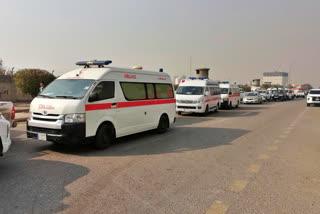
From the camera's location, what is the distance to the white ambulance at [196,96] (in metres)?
16.9

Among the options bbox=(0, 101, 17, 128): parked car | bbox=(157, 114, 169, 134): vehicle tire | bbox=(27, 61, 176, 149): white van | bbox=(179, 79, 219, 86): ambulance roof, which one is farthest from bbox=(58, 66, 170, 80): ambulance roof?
bbox=(179, 79, 219, 86): ambulance roof

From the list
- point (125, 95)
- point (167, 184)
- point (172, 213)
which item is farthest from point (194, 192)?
point (125, 95)

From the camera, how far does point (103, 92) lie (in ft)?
24.3

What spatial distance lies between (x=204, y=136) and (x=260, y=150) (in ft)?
7.95

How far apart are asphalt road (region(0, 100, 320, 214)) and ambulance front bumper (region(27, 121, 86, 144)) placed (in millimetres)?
398

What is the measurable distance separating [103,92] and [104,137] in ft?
3.94

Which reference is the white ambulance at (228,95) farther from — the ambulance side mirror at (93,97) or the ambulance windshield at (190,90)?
the ambulance side mirror at (93,97)

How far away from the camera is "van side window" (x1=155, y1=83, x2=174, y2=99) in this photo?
10.1m

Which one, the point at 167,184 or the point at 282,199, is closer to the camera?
the point at 282,199

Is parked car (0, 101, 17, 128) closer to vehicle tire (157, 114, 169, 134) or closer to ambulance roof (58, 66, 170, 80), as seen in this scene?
ambulance roof (58, 66, 170, 80)

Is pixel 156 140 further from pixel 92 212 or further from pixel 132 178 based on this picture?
pixel 92 212

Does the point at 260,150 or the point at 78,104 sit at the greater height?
the point at 78,104

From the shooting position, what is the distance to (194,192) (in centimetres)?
440

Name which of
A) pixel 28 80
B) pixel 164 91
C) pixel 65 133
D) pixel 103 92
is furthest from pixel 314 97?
pixel 65 133
